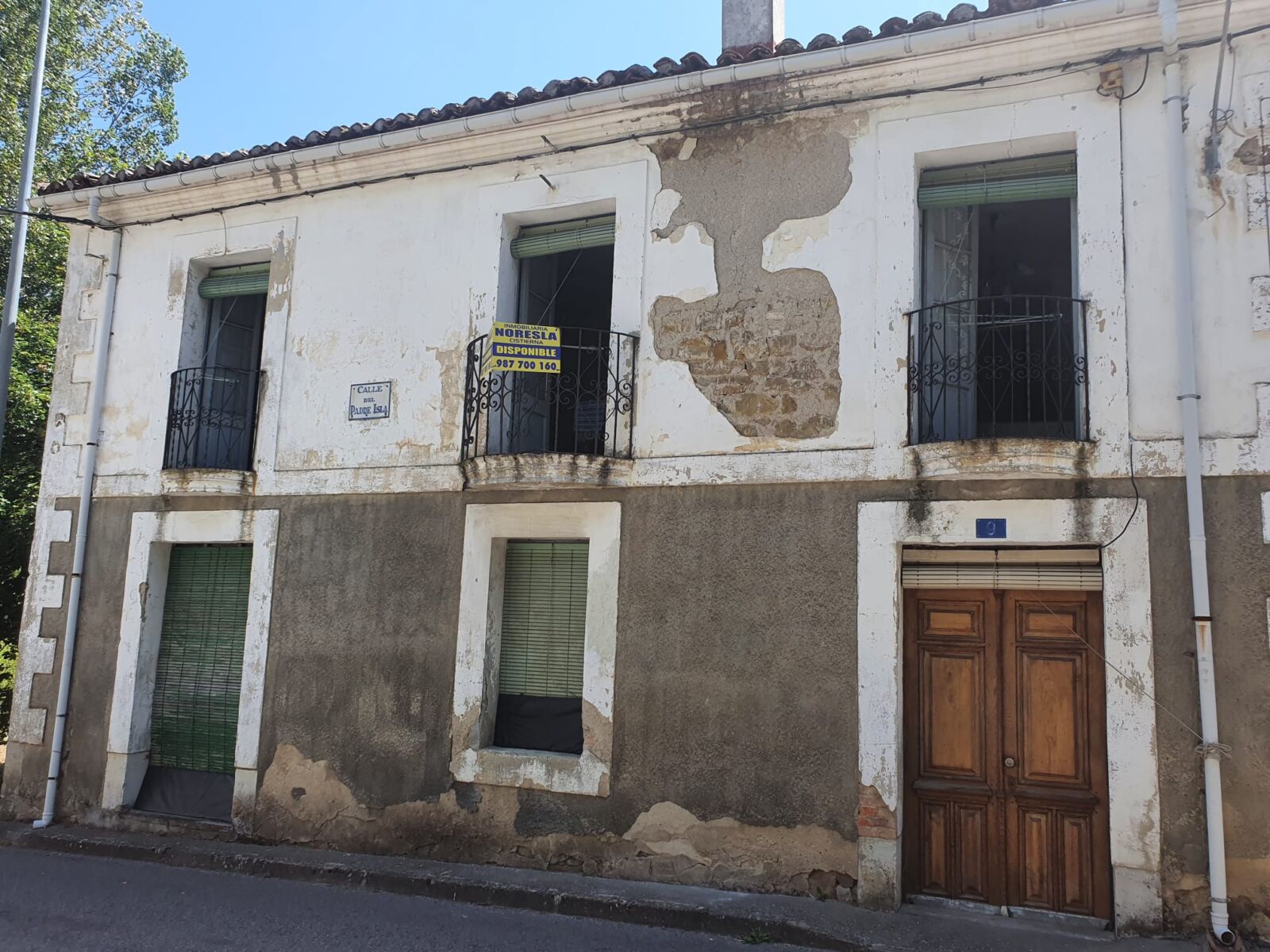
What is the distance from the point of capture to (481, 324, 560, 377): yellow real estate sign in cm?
711

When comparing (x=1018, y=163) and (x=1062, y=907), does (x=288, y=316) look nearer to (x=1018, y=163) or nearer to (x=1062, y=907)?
(x=1018, y=163)

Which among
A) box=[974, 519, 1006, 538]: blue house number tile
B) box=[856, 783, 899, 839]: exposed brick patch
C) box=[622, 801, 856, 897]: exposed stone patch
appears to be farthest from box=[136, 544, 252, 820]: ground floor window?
box=[974, 519, 1006, 538]: blue house number tile

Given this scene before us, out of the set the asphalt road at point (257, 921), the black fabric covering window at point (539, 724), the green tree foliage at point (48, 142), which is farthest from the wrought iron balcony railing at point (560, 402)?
the green tree foliage at point (48, 142)

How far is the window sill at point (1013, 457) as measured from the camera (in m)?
5.75

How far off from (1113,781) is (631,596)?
3155mm

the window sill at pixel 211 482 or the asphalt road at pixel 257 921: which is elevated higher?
the window sill at pixel 211 482

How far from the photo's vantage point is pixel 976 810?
608 centimetres

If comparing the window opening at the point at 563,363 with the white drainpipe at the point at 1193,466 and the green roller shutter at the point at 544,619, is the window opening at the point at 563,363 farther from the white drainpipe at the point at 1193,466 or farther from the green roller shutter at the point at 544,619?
the white drainpipe at the point at 1193,466

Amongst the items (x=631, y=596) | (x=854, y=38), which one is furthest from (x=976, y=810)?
(x=854, y=38)

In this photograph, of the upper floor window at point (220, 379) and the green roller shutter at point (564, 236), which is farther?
the upper floor window at point (220, 379)

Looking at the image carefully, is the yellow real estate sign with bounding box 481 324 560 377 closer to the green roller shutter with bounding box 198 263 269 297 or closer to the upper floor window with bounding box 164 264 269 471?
the upper floor window with bounding box 164 264 269 471

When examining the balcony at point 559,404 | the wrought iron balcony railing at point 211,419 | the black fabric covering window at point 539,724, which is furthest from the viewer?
the wrought iron balcony railing at point 211,419

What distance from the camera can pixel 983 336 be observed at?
6879mm

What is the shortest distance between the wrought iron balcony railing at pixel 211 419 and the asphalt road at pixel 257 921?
10.8 feet
